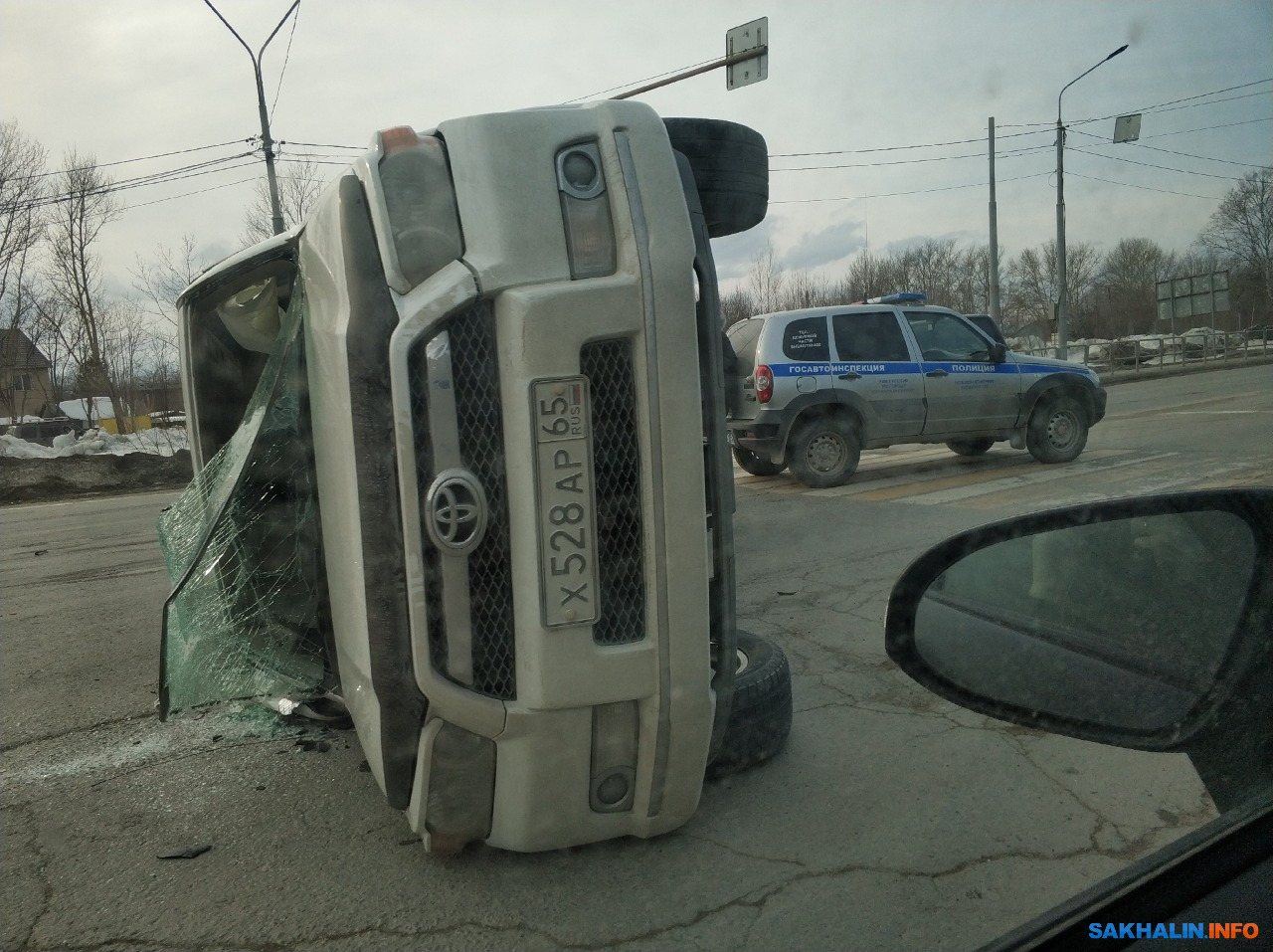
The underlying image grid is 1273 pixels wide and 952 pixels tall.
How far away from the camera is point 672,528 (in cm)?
206

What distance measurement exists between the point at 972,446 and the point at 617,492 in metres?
9.64

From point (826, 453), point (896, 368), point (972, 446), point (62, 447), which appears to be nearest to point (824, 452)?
point (826, 453)

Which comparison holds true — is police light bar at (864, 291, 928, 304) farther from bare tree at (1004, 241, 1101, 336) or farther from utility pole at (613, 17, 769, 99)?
utility pole at (613, 17, 769, 99)

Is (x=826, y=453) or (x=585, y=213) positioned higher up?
(x=585, y=213)

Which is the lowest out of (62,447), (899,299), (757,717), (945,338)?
(757,717)

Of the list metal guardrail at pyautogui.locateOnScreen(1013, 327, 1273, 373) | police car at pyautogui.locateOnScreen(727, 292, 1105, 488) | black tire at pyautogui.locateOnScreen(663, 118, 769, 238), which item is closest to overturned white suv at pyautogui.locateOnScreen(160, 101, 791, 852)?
black tire at pyautogui.locateOnScreen(663, 118, 769, 238)

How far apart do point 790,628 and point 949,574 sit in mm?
3044

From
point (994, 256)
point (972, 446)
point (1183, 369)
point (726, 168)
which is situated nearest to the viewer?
point (726, 168)

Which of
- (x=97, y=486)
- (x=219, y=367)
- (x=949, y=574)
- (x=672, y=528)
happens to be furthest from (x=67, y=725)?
(x=97, y=486)

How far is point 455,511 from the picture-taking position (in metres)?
1.96

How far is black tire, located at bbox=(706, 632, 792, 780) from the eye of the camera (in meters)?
2.88

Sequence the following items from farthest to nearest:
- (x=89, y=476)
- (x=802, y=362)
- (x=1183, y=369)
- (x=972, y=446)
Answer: (x=1183, y=369) → (x=89, y=476) → (x=972, y=446) → (x=802, y=362)

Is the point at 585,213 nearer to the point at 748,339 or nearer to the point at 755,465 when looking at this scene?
the point at 748,339

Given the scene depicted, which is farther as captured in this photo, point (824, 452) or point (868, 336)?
point (824, 452)
